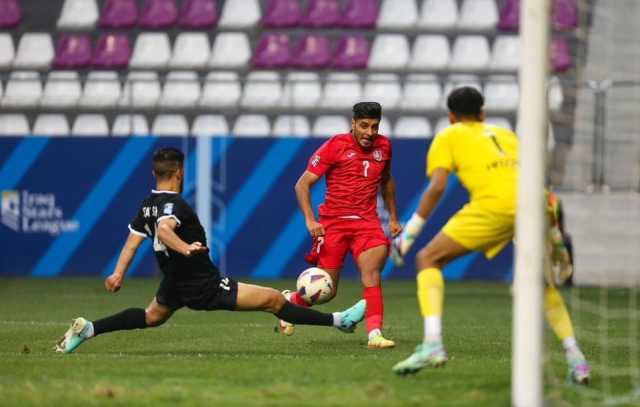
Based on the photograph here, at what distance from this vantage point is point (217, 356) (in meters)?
8.96

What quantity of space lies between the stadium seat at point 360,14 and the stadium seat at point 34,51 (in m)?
5.16

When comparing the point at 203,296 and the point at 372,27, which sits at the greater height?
the point at 372,27

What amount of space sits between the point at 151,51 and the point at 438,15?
5026 mm

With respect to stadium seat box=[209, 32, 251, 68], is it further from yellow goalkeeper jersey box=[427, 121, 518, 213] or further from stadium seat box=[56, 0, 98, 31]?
yellow goalkeeper jersey box=[427, 121, 518, 213]

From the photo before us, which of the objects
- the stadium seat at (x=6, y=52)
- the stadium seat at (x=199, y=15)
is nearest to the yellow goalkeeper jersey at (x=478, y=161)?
the stadium seat at (x=199, y=15)

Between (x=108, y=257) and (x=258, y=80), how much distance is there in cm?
345

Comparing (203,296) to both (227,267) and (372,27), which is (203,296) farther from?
(372,27)

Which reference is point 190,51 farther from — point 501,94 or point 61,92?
point 501,94

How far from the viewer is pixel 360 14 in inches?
916

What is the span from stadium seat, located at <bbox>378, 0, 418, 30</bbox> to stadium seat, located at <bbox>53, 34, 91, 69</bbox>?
16.9 feet

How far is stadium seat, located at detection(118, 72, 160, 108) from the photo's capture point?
20672 millimetres

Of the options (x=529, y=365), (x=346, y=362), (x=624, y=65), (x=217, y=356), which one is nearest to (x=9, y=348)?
(x=217, y=356)

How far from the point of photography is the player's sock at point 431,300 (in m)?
7.39

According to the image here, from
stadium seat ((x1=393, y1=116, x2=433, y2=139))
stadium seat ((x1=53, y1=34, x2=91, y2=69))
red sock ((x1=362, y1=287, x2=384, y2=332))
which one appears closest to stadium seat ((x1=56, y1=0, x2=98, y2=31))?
stadium seat ((x1=53, y1=34, x2=91, y2=69))
